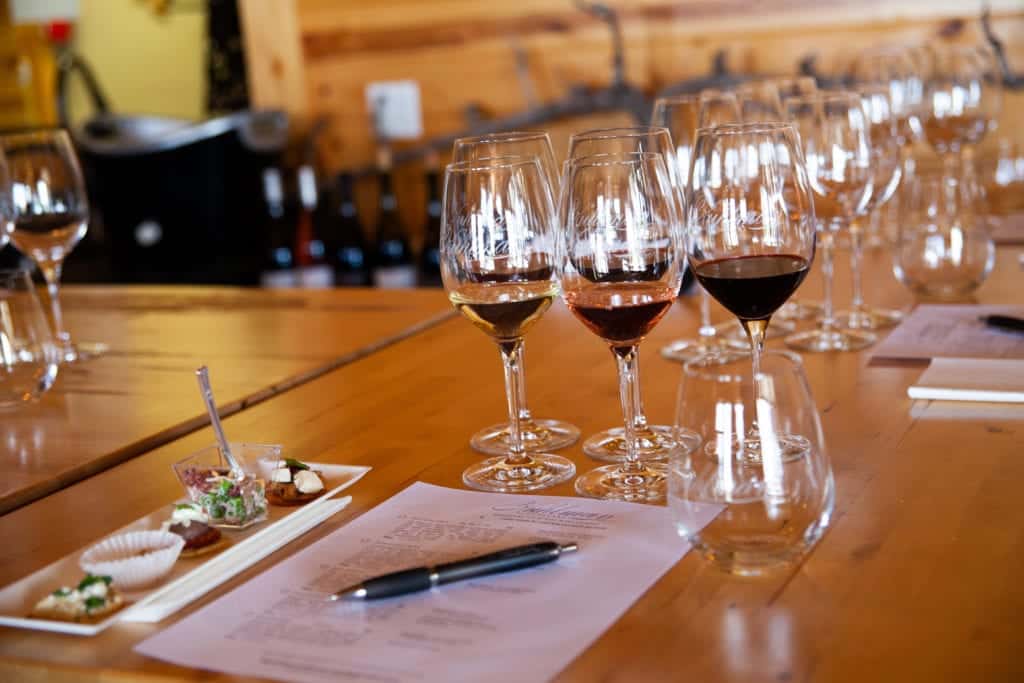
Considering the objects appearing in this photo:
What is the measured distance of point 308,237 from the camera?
3.46m

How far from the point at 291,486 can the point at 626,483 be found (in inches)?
→ 9.0

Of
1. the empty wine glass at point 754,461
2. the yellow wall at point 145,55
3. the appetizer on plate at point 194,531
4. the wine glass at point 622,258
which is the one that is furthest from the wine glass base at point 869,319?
the yellow wall at point 145,55

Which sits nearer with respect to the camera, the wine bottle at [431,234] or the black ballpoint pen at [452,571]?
the black ballpoint pen at [452,571]

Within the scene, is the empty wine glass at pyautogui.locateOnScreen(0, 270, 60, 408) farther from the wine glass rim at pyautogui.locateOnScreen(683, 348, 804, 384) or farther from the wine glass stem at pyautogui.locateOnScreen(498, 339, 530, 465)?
the wine glass rim at pyautogui.locateOnScreen(683, 348, 804, 384)

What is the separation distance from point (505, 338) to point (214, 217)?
260 centimetres

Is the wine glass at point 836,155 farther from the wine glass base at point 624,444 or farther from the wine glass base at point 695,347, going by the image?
the wine glass base at point 624,444

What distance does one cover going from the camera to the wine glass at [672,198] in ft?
2.99

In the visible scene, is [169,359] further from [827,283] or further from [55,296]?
[827,283]

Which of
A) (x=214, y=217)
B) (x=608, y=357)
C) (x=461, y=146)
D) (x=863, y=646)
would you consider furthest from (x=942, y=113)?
(x=214, y=217)

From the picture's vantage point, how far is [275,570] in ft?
2.44

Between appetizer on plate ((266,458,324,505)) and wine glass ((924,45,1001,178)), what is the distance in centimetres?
133

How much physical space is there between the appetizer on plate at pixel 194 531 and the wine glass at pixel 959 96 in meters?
1.42

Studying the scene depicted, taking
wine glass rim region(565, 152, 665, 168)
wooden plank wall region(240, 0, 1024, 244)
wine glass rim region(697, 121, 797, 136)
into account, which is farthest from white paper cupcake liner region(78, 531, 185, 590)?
wooden plank wall region(240, 0, 1024, 244)

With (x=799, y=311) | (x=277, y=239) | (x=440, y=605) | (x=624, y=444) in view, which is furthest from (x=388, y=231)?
(x=440, y=605)
